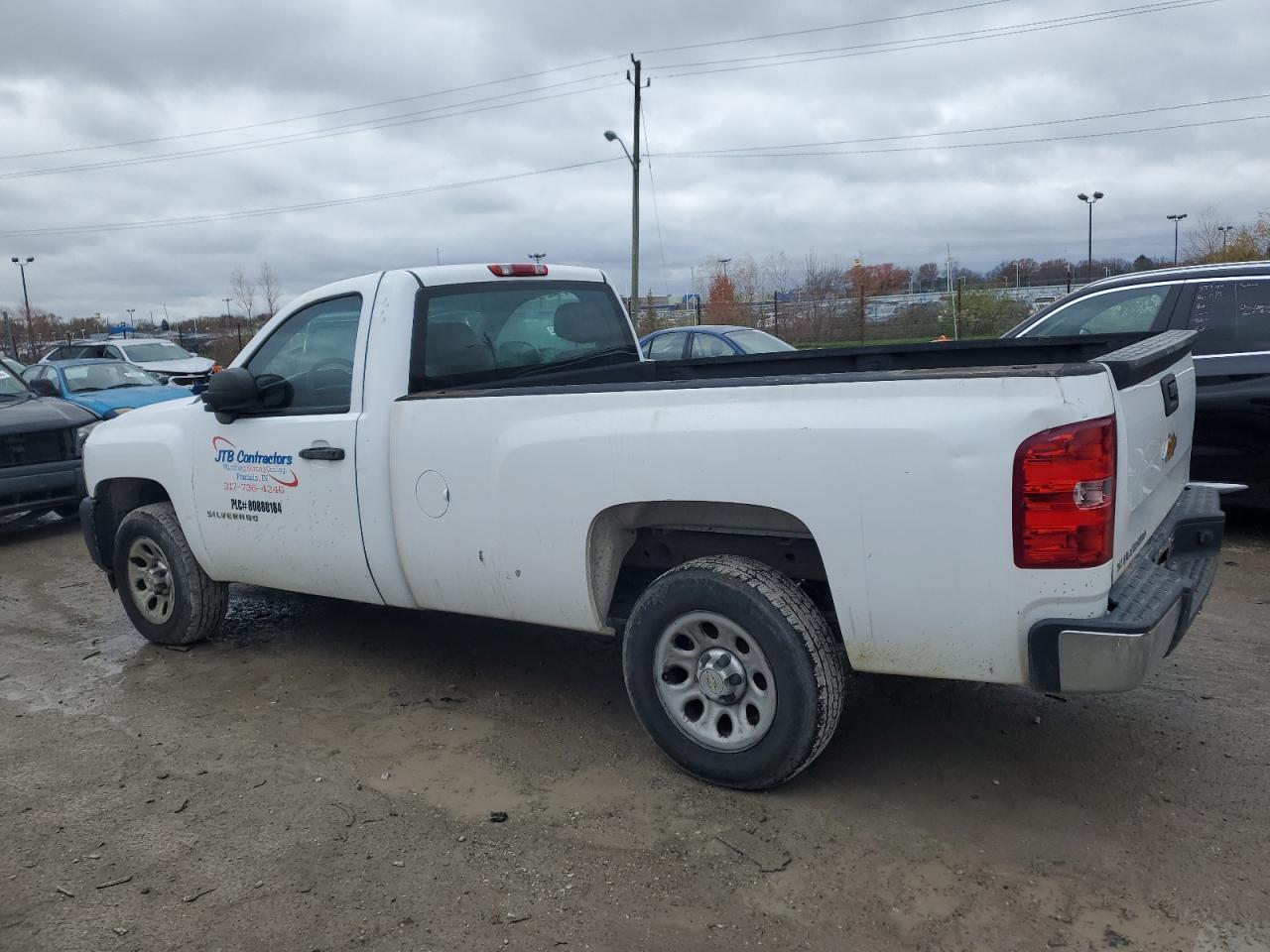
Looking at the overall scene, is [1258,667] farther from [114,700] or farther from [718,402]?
[114,700]

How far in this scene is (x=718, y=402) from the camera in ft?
11.5

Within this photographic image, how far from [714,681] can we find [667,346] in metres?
10.6

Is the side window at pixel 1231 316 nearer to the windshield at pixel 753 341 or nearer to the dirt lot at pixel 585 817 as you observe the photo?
the dirt lot at pixel 585 817

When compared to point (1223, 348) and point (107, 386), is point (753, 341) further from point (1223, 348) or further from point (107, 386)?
point (107, 386)

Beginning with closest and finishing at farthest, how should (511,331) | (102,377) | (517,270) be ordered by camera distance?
1. (511,331)
2. (517,270)
3. (102,377)

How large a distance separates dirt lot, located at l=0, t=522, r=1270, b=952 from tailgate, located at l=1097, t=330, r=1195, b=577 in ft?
3.00

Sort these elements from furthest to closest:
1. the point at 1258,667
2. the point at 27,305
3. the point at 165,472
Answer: the point at 27,305
the point at 165,472
the point at 1258,667

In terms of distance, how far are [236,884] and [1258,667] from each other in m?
4.41

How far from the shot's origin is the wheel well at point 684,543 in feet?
12.3

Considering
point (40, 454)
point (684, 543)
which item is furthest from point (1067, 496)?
point (40, 454)

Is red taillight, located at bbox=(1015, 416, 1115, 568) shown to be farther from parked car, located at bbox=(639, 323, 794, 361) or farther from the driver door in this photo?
parked car, located at bbox=(639, 323, 794, 361)

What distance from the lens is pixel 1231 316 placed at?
7.20 m

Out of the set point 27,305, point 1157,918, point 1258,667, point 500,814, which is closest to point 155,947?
point 500,814

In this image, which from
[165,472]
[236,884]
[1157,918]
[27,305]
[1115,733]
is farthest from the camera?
[27,305]
